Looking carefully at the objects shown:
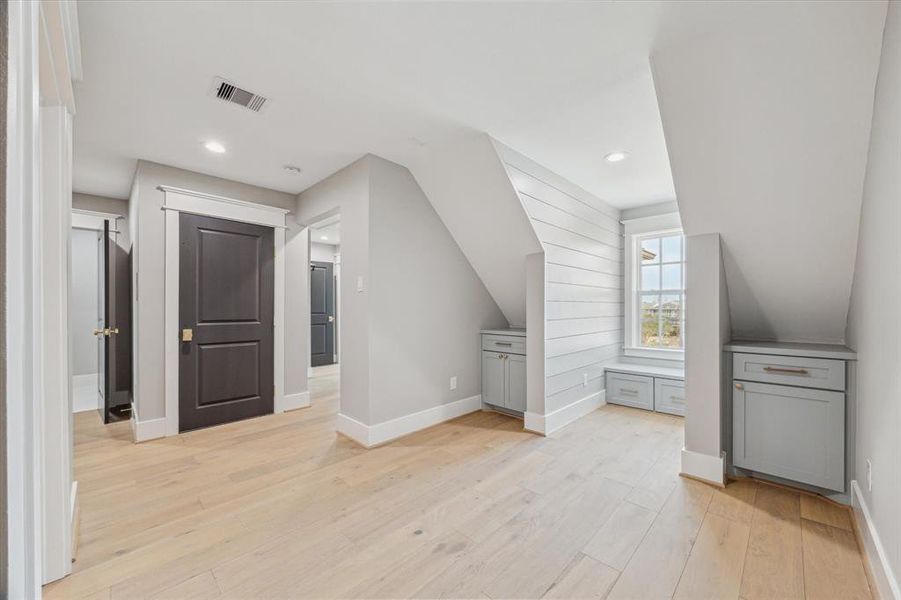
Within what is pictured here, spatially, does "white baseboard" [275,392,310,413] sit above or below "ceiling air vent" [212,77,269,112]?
below

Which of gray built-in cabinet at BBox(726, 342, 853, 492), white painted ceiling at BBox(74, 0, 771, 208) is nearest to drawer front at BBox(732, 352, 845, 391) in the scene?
gray built-in cabinet at BBox(726, 342, 853, 492)

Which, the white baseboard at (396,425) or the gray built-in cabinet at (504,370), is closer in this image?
the white baseboard at (396,425)

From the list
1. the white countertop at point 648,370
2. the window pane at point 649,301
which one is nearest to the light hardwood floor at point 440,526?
the white countertop at point 648,370

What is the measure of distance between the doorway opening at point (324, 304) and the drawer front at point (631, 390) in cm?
463

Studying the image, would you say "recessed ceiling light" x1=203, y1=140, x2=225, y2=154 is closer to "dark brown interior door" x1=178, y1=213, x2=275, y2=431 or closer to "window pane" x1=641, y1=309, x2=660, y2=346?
"dark brown interior door" x1=178, y1=213, x2=275, y2=431

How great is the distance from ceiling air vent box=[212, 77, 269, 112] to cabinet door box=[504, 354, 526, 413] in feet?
9.43

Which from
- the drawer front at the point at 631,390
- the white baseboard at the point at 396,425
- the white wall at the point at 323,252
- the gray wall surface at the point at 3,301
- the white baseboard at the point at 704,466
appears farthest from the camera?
the white wall at the point at 323,252

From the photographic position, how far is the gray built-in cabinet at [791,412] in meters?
2.19

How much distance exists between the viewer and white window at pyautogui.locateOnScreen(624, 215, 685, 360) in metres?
4.28

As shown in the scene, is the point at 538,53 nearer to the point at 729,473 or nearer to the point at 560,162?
the point at 560,162

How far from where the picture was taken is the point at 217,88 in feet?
7.02

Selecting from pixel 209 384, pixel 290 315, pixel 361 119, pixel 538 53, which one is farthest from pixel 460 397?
pixel 538 53

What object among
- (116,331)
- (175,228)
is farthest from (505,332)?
(116,331)

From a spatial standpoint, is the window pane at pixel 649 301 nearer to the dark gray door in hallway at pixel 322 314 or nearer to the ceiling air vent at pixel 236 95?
the ceiling air vent at pixel 236 95
